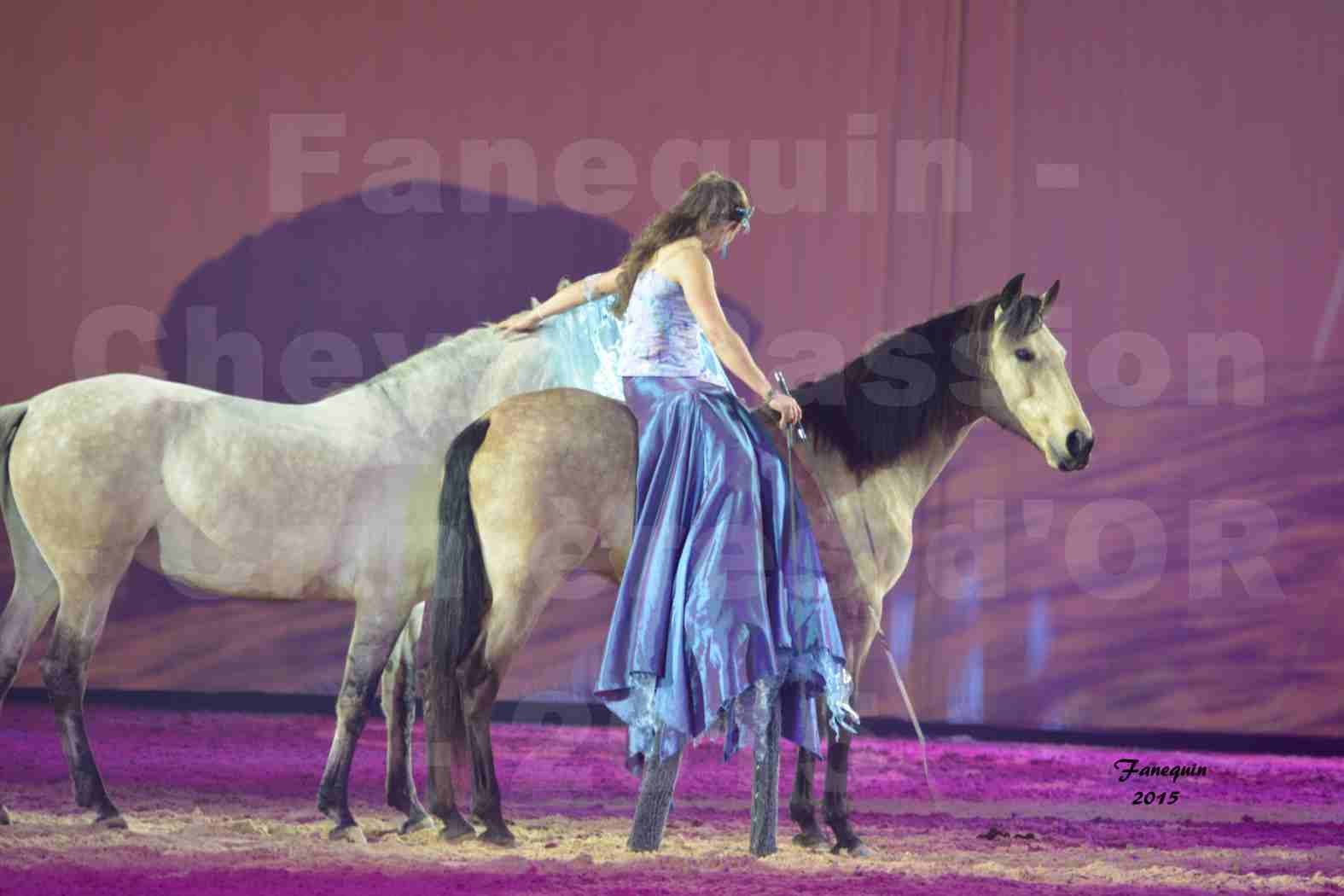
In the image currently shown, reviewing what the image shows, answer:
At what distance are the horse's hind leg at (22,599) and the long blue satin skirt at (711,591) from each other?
175cm

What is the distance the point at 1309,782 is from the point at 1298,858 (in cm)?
178

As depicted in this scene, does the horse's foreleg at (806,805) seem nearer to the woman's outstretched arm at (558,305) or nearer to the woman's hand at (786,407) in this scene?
the woman's hand at (786,407)

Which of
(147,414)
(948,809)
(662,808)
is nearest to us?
(662,808)

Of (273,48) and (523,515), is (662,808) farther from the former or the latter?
(273,48)

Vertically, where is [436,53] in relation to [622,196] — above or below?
above

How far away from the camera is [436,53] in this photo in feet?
21.5

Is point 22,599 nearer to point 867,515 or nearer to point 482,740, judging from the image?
point 482,740

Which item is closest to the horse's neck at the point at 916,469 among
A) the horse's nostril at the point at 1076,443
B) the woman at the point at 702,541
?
the horse's nostril at the point at 1076,443

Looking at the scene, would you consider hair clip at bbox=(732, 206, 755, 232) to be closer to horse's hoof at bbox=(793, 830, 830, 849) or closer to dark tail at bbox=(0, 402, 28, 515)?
horse's hoof at bbox=(793, 830, 830, 849)

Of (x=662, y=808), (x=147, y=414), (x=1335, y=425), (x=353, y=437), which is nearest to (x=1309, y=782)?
(x=1335, y=425)

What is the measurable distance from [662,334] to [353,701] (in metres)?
1.34

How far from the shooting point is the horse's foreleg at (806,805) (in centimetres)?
388

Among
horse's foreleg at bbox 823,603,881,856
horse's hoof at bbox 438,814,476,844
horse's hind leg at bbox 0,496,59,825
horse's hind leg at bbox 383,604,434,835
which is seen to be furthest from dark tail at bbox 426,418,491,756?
horse's hind leg at bbox 0,496,59,825

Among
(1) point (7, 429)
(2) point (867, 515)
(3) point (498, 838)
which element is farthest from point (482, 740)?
(1) point (7, 429)
